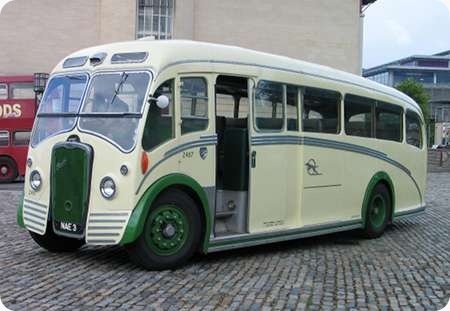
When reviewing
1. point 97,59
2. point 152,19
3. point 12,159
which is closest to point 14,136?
point 12,159

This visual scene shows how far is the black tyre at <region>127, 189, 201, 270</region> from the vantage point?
779 centimetres

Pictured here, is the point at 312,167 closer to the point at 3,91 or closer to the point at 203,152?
the point at 203,152

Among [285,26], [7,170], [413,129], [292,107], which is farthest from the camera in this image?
[285,26]

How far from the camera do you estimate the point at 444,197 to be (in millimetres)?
20016

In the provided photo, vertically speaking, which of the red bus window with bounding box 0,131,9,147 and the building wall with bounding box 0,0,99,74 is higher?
the building wall with bounding box 0,0,99,74

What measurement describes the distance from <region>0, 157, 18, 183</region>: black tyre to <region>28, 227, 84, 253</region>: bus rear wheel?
55.8ft

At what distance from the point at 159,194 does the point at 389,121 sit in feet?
20.5

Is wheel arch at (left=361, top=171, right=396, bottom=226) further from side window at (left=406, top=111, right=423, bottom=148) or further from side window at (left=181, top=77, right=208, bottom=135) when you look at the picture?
side window at (left=181, top=77, right=208, bottom=135)

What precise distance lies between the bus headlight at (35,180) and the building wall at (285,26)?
27140mm

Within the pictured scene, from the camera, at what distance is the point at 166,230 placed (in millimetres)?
7977

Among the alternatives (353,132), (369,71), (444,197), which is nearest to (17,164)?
(444,197)

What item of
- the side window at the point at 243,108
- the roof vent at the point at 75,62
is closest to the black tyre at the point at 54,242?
the roof vent at the point at 75,62

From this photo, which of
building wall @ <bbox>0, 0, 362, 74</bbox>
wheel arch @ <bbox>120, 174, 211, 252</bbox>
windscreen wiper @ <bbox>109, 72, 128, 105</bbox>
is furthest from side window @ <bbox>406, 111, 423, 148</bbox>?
building wall @ <bbox>0, 0, 362, 74</bbox>

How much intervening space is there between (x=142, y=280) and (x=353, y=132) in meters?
5.33
